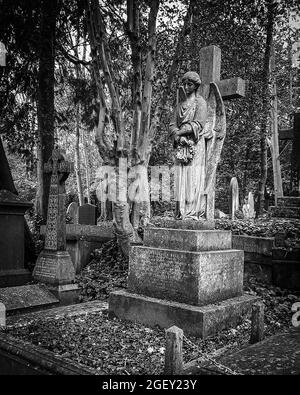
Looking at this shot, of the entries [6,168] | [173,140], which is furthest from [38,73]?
[173,140]

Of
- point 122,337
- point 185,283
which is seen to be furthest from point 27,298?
point 185,283

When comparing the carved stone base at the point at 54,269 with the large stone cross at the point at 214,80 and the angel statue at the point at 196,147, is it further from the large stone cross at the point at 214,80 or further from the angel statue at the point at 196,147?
the large stone cross at the point at 214,80

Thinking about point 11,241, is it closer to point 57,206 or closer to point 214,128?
point 57,206

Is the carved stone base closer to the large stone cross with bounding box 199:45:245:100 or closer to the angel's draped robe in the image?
the angel's draped robe

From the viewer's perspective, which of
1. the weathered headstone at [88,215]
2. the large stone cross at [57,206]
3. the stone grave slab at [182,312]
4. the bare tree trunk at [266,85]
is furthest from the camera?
the weathered headstone at [88,215]

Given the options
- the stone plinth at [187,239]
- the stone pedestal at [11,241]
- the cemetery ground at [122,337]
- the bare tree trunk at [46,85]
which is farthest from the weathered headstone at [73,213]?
the stone plinth at [187,239]

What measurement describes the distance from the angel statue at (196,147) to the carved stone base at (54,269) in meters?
2.65

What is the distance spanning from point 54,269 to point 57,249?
1.29 ft

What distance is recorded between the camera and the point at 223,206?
28219 mm

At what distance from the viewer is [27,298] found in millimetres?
6453

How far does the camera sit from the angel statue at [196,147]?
5793mm

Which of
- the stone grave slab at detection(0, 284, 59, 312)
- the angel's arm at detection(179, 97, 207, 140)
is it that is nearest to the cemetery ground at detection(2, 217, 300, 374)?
the stone grave slab at detection(0, 284, 59, 312)

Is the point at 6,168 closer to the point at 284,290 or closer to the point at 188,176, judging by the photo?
the point at 188,176

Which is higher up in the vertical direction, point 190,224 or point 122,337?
point 190,224
